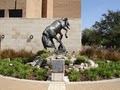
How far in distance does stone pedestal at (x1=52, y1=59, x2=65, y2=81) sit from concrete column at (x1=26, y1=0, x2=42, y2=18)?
71.8 ft

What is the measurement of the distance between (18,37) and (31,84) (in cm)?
1649

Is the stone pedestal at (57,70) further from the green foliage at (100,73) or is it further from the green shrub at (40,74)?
the green foliage at (100,73)

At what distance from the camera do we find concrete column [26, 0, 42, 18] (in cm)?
3430

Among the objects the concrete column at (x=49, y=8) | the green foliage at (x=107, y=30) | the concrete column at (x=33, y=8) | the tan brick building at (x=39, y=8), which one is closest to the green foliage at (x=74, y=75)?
the tan brick building at (x=39, y=8)

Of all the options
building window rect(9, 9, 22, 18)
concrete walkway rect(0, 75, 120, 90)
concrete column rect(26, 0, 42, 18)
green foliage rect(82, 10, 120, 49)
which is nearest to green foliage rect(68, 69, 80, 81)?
concrete walkway rect(0, 75, 120, 90)

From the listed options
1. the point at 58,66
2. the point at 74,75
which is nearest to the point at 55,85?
the point at 58,66

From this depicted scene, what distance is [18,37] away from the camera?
27766 millimetres

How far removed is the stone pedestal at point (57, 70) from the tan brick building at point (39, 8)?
2138cm

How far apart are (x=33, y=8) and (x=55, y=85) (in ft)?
83.8

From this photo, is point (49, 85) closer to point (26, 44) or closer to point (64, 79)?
Result: point (64, 79)

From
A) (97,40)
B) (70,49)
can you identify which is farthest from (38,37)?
(97,40)

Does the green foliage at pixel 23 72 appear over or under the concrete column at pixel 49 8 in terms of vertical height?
under

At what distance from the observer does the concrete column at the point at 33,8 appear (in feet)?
113

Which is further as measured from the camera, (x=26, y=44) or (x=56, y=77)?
(x=26, y=44)
